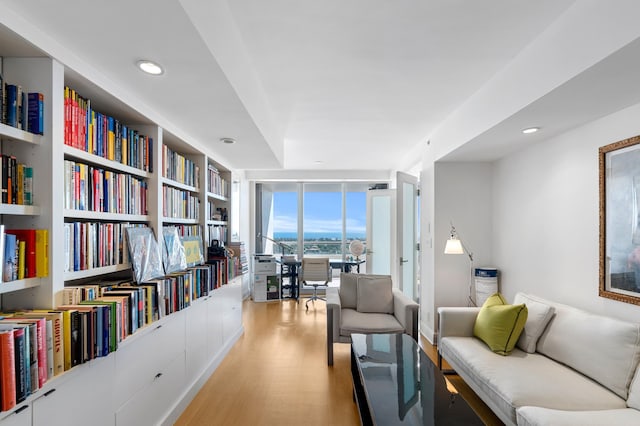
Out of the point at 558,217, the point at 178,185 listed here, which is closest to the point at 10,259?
the point at 178,185

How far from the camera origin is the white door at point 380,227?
6227mm

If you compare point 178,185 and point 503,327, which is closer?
point 503,327

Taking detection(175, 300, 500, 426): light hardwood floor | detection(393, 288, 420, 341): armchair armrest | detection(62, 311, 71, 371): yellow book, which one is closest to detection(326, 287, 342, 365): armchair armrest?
detection(175, 300, 500, 426): light hardwood floor

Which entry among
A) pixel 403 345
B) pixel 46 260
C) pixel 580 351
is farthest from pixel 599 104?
pixel 46 260

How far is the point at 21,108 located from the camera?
5.19 ft

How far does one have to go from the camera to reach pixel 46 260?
162cm

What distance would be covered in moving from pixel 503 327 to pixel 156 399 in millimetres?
2608

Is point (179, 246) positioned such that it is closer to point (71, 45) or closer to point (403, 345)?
point (71, 45)

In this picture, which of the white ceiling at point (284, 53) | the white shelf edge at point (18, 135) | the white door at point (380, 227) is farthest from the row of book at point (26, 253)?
the white door at point (380, 227)

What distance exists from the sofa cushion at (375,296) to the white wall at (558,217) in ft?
4.22

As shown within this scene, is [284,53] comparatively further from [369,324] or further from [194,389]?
[194,389]

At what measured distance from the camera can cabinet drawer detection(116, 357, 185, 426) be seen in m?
2.04

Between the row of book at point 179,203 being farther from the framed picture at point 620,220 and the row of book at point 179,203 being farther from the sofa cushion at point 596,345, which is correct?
the framed picture at point 620,220

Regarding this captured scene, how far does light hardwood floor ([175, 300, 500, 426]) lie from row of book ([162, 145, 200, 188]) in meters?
1.89
